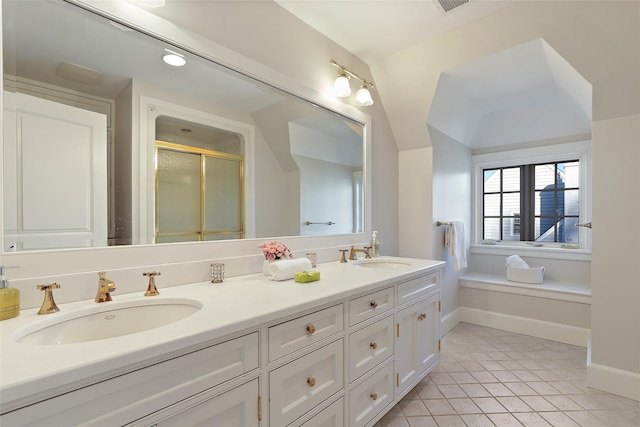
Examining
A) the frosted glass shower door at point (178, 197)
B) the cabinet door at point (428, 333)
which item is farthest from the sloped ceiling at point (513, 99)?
the frosted glass shower door at point (178, 197)

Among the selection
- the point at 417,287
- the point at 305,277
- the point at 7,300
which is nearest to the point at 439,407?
the point at 417,287

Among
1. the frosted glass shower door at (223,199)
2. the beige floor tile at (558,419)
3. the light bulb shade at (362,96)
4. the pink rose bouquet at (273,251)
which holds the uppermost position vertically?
the light bulb shade at (362,96)

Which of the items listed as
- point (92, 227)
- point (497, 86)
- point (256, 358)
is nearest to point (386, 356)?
point (256, 358)

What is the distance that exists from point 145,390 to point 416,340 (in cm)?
149

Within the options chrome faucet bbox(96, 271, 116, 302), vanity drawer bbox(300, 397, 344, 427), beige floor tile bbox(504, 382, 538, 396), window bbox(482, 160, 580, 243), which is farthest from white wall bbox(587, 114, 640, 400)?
chrome faucet bbox(96, 271, 116, 302)

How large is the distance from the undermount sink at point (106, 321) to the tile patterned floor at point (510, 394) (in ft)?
4.28

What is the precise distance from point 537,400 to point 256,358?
1878 millimetres

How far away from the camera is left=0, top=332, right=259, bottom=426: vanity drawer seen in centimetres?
60

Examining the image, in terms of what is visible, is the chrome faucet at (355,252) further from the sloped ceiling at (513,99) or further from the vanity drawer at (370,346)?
the sloped ceiling at (513,99)

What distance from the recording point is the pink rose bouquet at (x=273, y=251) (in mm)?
1543

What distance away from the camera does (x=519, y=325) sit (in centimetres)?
290

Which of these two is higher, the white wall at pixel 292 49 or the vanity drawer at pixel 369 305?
the white wall at pixel 292 49

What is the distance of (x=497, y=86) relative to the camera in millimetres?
2633

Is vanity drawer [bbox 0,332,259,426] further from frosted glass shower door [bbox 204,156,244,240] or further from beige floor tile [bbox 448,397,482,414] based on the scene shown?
beige floor tile [bbox 448,397,482,414]
